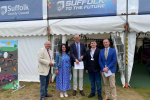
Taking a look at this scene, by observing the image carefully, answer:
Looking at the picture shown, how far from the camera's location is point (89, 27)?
3.96 m

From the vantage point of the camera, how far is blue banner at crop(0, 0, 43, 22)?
14.9 ft

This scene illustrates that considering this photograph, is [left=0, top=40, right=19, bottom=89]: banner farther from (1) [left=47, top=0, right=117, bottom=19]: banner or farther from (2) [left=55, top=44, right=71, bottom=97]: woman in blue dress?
(1) [left=47, top=0, right=117, bottom=19]: banner

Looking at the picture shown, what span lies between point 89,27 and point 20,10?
2.77 meters

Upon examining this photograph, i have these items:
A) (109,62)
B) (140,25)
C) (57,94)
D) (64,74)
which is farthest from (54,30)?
(140,25)

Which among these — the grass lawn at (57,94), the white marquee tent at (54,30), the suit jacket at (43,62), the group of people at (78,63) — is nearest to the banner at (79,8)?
the white marquee tent at (54,30)

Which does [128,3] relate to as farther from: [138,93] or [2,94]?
[2,94]

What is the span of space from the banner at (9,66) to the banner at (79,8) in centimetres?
169

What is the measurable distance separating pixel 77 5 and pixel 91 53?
7.05 feet

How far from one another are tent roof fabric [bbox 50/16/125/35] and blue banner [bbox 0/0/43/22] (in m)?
0.96

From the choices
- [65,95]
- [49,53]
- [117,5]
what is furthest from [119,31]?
[65,95]

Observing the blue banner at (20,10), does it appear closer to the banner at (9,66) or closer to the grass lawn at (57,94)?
the banner at (9,66)

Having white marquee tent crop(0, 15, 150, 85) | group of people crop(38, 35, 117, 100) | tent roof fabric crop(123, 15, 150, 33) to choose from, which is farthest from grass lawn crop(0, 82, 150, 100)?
tent roof fabric crop(123, 15, 150, 33)

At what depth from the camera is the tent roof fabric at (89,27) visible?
150 inches

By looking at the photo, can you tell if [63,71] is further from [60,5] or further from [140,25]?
[140,25]
